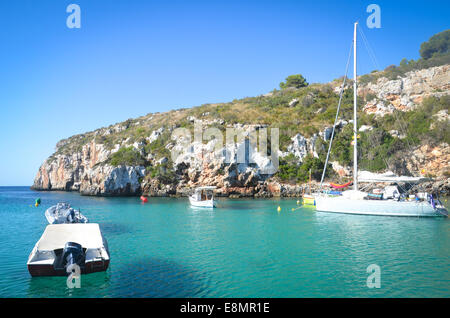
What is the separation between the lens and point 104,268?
452 inches

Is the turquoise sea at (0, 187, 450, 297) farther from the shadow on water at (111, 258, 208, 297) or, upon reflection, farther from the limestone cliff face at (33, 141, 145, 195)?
the limestone cliff face at (33, 141, 145, 195)

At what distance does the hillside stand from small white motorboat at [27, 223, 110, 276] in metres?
38.8

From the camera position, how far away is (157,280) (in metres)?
11.2

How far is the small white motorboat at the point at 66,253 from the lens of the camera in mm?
11047

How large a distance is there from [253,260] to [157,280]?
4934mm

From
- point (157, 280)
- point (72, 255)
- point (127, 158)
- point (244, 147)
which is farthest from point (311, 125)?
point (72, 255)

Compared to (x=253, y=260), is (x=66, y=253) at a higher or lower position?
Result: higher

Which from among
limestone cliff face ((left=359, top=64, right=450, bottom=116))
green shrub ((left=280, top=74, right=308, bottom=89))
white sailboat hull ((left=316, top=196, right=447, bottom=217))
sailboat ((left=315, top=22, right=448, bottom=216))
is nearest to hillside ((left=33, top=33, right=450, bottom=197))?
limestone cliff face ((left=359, top=64, right=450, bottom=116))

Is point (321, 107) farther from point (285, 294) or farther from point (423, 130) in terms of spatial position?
point (285, 294)

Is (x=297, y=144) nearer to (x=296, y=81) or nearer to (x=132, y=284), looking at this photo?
(x=296, y=81)

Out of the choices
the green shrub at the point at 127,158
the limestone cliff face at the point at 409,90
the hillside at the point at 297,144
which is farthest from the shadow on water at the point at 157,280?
the limestone cliff face at the point at 409,90

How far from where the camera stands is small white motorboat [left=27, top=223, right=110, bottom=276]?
36.2ft
